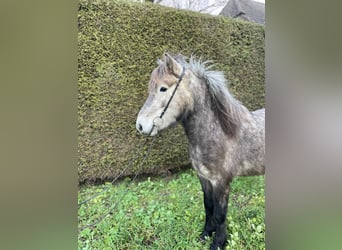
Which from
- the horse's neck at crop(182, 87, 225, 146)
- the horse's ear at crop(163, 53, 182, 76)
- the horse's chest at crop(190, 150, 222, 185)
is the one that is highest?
the horse's ear at crop(163, 53, 182, 76)

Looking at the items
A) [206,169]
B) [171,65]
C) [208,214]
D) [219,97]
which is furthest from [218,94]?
[208,214]

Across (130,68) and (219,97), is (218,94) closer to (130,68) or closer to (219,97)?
(219,97)

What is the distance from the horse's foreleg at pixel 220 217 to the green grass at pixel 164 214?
5 centimetres

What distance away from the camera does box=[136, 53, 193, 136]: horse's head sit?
2119 millimetres

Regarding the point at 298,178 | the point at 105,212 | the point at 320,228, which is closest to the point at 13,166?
the point at 105,212

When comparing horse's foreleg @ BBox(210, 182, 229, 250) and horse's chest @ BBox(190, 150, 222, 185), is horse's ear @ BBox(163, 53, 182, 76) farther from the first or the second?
horse's foreleg @ BBox(210, 182, 229, 250)

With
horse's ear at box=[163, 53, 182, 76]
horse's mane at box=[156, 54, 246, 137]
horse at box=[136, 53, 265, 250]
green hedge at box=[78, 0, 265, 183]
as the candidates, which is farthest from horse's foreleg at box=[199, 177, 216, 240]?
horse's ear at box=[163, 53, 182, 76]

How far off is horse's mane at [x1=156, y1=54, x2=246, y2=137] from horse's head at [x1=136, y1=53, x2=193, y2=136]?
0.08 m

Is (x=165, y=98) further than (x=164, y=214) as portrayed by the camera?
No

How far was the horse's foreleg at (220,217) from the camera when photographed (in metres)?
2.29

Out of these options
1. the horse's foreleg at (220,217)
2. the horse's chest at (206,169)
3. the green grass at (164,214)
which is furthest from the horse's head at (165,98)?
the horse's foreleg at (220,217)

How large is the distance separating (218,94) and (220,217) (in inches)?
35.6

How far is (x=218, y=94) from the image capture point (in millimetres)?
2262

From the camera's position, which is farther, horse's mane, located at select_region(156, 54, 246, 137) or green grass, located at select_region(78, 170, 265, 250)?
horse's mane, located at select_region(156, 54, 246, 137)
